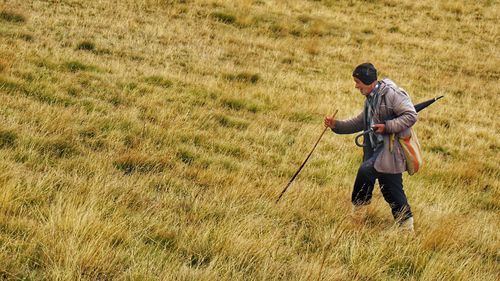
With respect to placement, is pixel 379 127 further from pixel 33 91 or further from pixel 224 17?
pixel 224 17

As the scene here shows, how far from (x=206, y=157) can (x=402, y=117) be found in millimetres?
2666

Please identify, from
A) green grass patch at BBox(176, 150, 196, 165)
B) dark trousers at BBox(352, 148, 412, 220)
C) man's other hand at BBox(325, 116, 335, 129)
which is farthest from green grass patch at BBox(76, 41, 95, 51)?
dark trousers at BBox(352, 148, 412, 220)

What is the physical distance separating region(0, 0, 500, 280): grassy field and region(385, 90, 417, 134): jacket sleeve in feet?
3.39

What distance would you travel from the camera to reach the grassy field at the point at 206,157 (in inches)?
142

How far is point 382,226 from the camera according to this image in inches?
201

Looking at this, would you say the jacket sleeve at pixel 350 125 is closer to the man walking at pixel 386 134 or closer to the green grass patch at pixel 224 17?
the man walking at pixel 386 134

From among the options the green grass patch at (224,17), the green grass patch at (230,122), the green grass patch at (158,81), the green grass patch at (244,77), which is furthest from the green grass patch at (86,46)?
the green grass patch at (224,17)

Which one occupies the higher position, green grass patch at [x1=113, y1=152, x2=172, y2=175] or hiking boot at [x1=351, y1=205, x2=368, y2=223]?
green grass patch at [x1=113, y1=152, x2=172, y2=175]

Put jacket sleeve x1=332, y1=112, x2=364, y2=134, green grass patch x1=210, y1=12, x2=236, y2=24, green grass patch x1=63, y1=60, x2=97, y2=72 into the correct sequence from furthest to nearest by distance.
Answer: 1. green grass patch x1=210, y1=12, x2=236, y2=24
2. green grass patch x1=63, y1=60, x2=97, y2=72
3. jacket sleeve x1=332, y1=112, x2=364, y2=134

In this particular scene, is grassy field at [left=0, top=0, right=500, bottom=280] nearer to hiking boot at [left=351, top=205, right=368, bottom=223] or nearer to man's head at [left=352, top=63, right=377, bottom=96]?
hiking boot at [left=351, top=205, right=368, bottom=223]

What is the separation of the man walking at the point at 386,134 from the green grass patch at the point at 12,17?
30.9 feet

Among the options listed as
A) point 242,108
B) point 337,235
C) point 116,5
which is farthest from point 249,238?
point 116,5

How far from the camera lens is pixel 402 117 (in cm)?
470

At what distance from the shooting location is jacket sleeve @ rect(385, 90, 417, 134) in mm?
4691
